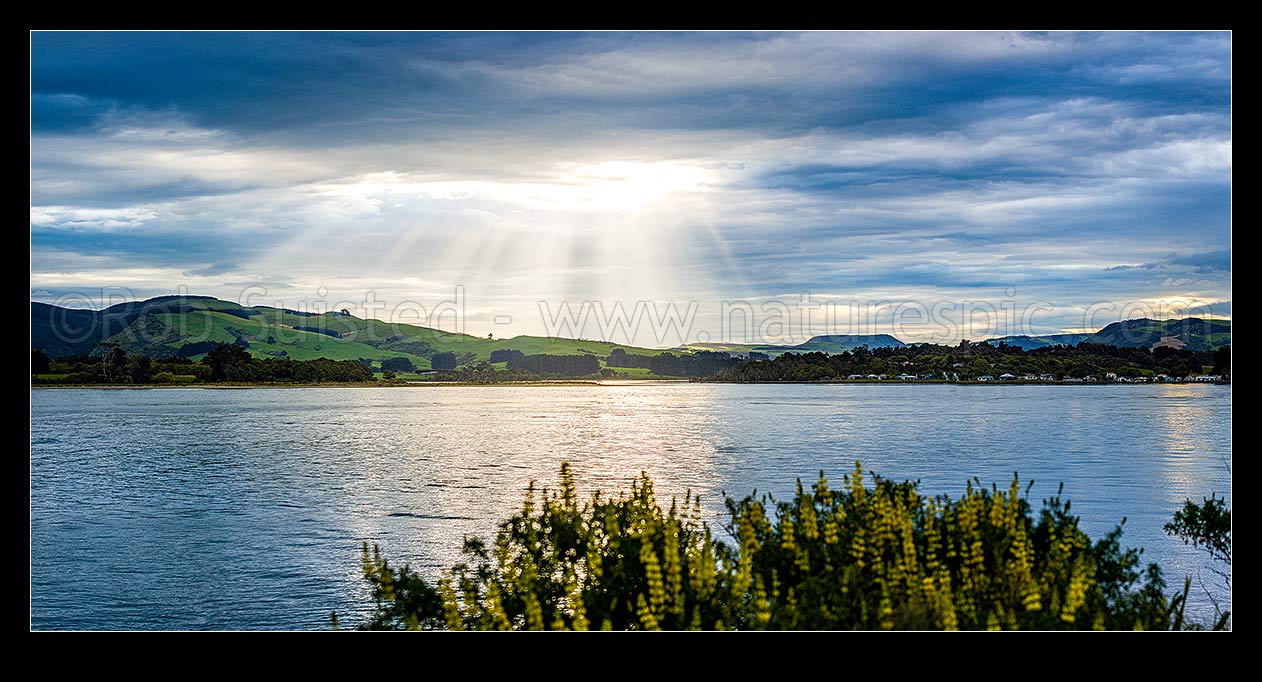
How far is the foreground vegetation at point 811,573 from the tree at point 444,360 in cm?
4539

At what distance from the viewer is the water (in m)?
11.3

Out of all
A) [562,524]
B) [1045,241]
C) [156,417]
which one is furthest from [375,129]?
[562,524]

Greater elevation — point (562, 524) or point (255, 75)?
point (255, 75)

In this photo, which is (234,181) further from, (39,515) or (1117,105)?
(1117,105)

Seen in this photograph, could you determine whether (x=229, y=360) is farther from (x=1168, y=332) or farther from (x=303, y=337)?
(x=1168, y=332)

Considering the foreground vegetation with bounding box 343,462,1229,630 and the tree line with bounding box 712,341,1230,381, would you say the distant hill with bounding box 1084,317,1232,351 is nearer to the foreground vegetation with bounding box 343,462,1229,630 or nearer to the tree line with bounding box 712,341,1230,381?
the tree line with bounding box 712,341,1230,381

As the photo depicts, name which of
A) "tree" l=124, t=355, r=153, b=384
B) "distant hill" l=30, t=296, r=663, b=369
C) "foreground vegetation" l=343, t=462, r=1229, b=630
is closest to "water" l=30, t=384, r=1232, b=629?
"tree" l=124, t=355, r=153, b=384

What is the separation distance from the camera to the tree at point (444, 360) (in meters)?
49.2

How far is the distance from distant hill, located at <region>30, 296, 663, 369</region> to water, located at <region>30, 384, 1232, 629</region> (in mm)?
3084

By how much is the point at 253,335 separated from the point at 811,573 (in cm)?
4448

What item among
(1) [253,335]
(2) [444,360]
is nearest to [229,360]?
(1) [253,335]

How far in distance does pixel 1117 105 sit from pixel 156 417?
1593 inches

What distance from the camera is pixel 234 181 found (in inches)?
1692
